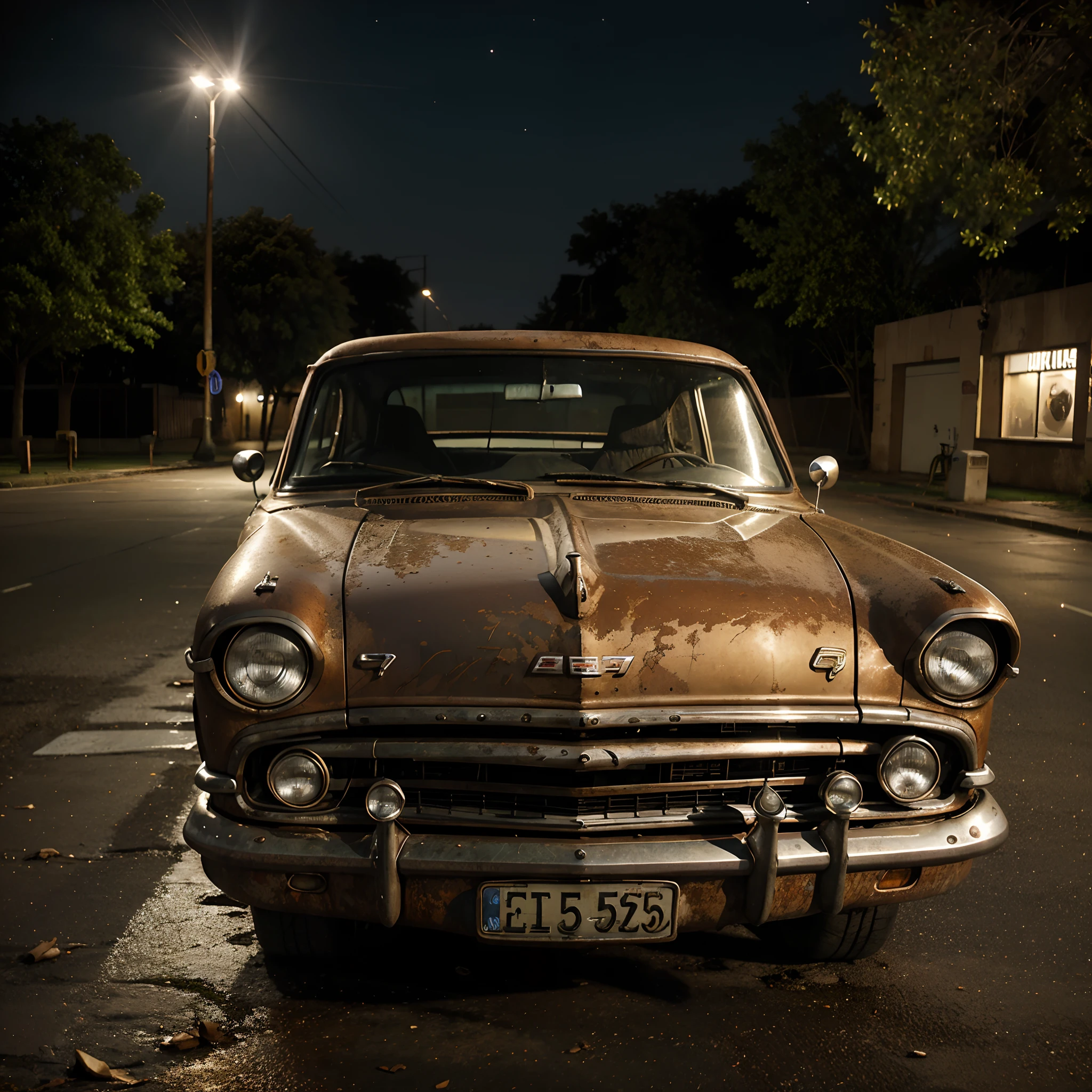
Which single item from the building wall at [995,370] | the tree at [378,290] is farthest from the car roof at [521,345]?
the tree at [378,290]

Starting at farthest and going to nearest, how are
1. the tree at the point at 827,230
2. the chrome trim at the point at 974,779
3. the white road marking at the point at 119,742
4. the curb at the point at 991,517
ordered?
the tree at the point at 827,230
the curb at the point at 991,517
the white road marking at the point at 119,742
the chrome trim at the point at 974,779

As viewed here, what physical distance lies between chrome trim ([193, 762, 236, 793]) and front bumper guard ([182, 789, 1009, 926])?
2.9 inches

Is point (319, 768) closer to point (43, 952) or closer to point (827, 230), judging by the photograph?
Answer: point (43, 952)

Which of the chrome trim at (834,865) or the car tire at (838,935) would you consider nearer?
the chrome trim at (834,865)

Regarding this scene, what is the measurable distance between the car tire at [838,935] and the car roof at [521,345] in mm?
2037

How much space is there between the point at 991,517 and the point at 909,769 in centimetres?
1733

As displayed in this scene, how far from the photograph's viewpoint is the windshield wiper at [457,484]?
12.9 feet

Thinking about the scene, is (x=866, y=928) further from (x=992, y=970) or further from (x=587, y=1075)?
(x=587, y=1075)

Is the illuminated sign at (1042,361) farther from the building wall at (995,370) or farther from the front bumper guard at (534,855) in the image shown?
the front bumper guard at (534,855)

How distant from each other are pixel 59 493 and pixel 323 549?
21184mm

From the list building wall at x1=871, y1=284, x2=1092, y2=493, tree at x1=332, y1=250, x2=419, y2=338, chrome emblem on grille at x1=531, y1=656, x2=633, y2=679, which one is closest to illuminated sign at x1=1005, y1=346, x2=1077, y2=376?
building wall at x1=871, y1=284, x2=1092, y2=493

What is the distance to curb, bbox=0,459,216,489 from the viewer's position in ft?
79.7

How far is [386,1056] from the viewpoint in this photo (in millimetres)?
2887

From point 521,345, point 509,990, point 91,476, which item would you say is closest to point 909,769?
point 509,990
